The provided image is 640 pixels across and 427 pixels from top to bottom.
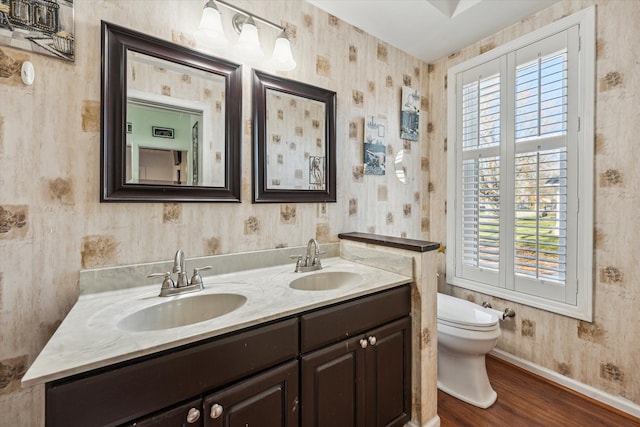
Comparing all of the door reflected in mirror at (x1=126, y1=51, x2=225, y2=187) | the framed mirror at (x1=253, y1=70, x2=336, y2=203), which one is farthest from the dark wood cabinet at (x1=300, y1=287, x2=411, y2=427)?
the door reflected in mirror at (x1=126, y1=51, x2=225, y2=187)

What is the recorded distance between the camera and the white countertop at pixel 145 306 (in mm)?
693

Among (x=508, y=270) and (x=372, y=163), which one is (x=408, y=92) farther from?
(x=508, y=270)

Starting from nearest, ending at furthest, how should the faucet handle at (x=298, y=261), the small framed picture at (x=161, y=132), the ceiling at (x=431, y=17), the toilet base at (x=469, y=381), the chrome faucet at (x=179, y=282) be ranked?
the chrome faucet at (x=179, y=282), the small framed picture at (x=161, y=132), the faucet handle at (x=298, y=261), the toilet base at (x=469, y=381), the ceiling at (x=431, y=17)

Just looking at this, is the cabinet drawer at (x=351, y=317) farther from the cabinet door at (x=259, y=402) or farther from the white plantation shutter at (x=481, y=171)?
the white plantation shutter at (x=481, y=171)

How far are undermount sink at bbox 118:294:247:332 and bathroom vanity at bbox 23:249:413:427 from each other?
0.07 feet

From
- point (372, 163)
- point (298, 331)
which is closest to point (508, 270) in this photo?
point (372, 163)

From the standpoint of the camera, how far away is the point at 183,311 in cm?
117

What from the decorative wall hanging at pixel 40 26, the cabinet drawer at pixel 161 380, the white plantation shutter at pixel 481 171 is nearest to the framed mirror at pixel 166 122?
the decorative wall hanging at pixel 40 26

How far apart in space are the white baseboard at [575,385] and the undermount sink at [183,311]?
2018mm

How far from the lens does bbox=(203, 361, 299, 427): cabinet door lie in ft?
2.78

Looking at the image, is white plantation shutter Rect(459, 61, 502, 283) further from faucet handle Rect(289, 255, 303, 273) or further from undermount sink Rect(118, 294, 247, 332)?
undermount sink Rect(118, 294, 247, 332)

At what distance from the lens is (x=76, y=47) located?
1145 mm

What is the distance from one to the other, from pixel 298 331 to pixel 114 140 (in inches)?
43.3

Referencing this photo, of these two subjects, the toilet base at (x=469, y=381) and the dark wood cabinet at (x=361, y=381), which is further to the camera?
the toilet base at (x=469, y=381)
